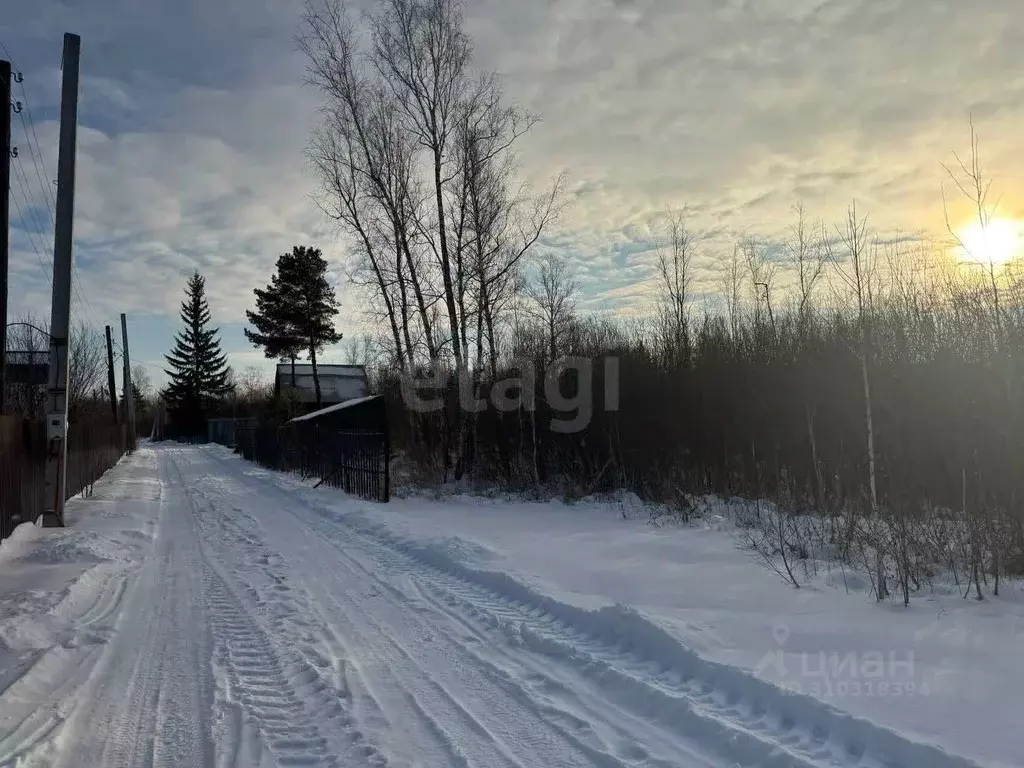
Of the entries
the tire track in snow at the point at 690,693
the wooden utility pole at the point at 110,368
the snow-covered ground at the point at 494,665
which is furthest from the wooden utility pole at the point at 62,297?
the wooden utility pole at the point at 110,368

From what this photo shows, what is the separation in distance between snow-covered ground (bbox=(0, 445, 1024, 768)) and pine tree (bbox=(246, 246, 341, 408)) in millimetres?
39544

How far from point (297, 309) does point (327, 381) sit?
8.68 metres

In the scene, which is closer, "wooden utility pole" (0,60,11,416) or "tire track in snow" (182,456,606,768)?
"tire track in snow" (182,456,606,768)

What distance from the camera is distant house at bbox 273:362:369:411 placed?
171 ft

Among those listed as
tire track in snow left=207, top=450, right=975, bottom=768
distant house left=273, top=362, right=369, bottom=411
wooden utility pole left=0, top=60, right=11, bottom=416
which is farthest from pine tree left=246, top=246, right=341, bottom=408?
tire track in snow left=207, top=450, right=975, bottom=768

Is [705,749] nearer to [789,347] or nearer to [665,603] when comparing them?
[665,603]

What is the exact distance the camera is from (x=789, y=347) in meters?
14.0

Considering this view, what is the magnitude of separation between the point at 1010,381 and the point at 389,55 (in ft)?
53.0

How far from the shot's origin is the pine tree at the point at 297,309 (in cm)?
4625

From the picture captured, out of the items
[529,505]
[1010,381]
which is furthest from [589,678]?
[529,505]

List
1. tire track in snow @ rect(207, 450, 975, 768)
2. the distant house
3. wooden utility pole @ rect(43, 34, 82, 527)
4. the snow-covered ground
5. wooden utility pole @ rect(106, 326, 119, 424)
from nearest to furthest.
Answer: tire track in snow @ rect(207, 450, 975, 768)
the snow-covered ground
wooden utility pole @ rect(43, 34, 82, 527)
wooden utility pole @ rect(106, 326, 119, 424)
the distant house

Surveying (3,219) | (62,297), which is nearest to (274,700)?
(62,297)

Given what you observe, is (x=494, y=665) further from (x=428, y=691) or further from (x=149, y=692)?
(x=149, y=692)

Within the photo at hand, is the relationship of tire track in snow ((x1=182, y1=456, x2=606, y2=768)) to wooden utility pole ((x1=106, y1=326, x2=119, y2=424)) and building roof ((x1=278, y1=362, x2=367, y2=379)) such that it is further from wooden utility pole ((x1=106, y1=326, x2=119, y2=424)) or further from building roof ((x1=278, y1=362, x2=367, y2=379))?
building roof ((x1=278, y1=362, x2=367, y2=379))
